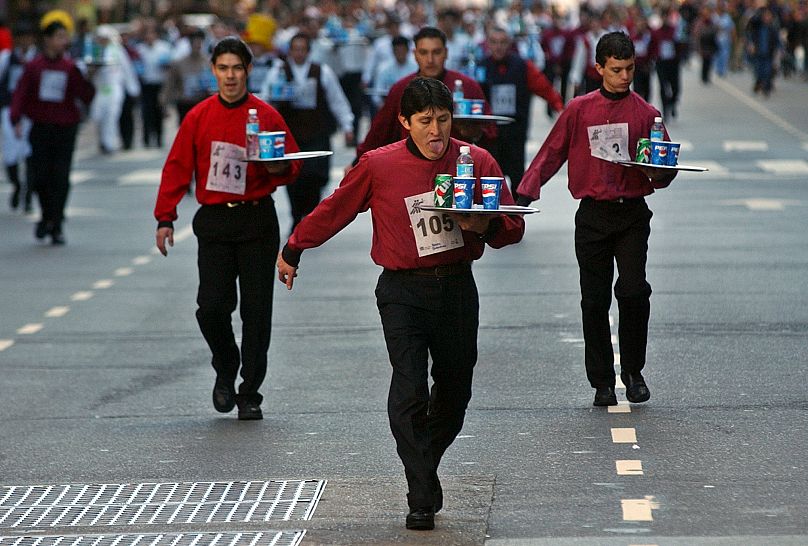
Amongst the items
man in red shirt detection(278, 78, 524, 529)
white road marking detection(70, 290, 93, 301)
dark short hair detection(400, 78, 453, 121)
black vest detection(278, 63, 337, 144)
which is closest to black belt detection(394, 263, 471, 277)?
man in red shirt detection(278, 78, 524, 529)

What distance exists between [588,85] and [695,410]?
53.2 ft

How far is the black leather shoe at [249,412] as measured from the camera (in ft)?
29.9

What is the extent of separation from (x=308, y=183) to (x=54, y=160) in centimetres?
247

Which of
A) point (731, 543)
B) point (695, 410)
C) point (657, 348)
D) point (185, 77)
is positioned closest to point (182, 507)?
point (731, 543)

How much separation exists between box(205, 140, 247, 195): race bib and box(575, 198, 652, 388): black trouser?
1.71 metres

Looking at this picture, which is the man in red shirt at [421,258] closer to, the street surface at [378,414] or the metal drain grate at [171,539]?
the street surface at [378,414]

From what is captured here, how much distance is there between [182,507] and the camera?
7.23 metres

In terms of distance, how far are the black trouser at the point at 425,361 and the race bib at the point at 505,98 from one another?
1008 centimetres

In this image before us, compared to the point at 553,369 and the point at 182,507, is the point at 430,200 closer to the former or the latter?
the point at 182,507

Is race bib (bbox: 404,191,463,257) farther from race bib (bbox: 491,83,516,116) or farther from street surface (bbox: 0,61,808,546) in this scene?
race bib (bbox: 491,83,516,116)

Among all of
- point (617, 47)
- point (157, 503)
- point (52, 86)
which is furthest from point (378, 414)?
point (52, 86)

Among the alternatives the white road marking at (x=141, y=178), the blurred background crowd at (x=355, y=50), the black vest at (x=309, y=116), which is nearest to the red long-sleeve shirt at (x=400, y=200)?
the blurred background crowd at (x=355, y=50)

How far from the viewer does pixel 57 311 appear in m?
13.2

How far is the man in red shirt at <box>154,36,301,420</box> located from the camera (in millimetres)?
9031
